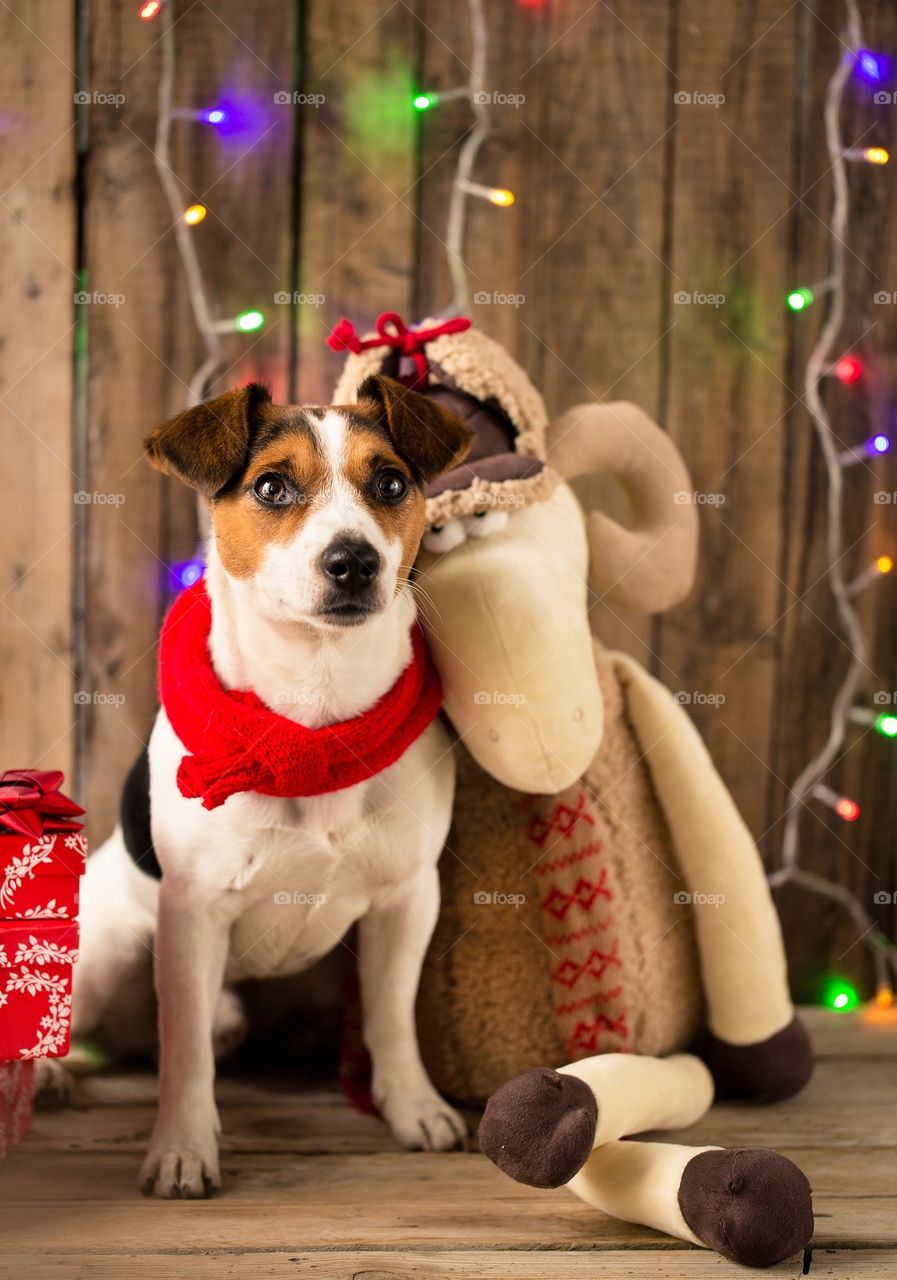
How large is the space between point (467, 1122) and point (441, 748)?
0.56 m

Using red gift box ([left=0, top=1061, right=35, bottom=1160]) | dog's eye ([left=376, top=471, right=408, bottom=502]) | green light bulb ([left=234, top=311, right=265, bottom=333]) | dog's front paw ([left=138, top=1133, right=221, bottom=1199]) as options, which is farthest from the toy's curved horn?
red gift box ([left=0, top=1061, right=35, bottom=1160])

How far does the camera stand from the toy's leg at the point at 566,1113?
1449mm

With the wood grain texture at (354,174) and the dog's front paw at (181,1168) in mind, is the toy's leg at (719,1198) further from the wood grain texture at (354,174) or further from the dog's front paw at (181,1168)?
the wood grain texture at (354,174)

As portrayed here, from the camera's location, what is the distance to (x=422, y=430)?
1.64m

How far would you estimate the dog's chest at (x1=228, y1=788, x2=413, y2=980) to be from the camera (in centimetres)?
166

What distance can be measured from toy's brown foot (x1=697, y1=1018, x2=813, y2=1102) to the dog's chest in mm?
590

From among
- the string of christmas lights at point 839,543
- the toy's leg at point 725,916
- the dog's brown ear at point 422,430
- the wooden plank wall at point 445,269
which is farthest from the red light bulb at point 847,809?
the dog's brown ear at point 422,430

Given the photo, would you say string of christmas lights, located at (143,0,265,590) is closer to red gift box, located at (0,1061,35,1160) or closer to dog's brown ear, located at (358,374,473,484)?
dog's brown ear, located at (358,374,473,484)

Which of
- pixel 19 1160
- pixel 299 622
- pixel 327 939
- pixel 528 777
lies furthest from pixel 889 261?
pixel 19 1160

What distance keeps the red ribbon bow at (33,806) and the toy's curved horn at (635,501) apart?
855 millimetres

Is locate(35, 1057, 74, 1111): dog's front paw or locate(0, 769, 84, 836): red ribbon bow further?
locate(35, 1057, 74, 1111): dog's front paw

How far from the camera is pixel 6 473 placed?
2297 millimetres

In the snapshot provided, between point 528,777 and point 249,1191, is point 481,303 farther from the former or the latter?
point 249,1191

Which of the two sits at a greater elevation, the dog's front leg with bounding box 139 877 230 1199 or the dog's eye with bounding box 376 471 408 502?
the dog's eye with bounding box 376 471 408 502
